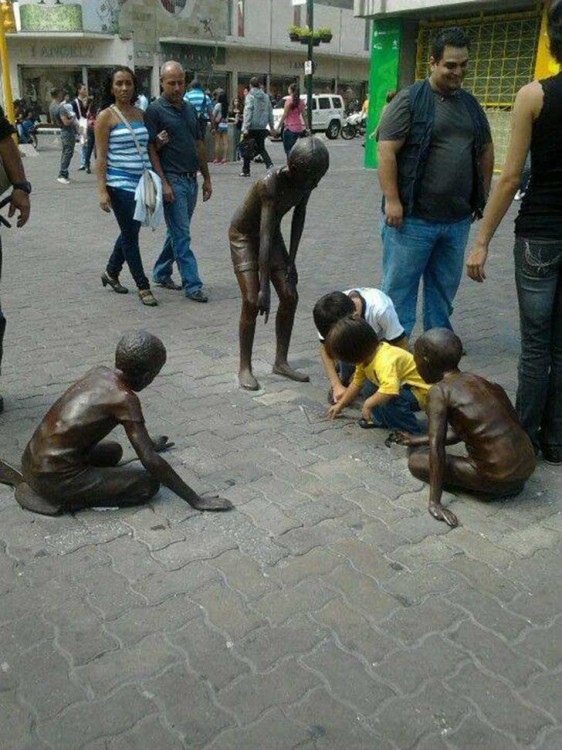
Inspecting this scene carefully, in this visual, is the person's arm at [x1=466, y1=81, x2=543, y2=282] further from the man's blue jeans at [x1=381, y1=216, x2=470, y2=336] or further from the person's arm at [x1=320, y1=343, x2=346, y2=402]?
the person's arm at [x1=320, y1=343, x2=346, y2=402]

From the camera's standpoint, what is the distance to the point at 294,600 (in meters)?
2.67

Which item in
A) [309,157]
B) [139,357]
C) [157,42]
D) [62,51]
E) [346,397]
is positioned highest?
[157,42]

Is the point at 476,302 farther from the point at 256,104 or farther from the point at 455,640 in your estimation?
the point at 256,104

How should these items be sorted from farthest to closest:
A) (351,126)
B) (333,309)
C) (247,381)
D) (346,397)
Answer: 1. (351,126)
2. (247,381)
3. (346,397)
4. (333,309)

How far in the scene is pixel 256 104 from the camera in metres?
15.1

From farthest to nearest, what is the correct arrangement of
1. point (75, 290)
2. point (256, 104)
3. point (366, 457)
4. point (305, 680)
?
point (256, 104) → point (75, 290) → point (366, 457) → point (305, 680)

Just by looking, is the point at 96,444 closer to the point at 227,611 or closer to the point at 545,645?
the point at 227,611

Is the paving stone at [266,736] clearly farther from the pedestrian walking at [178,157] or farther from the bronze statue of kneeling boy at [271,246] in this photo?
the pedestrian walking at [178,157]

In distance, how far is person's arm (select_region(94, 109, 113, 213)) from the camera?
611 centimetres

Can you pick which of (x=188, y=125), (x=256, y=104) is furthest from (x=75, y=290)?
(x=256, y=104)

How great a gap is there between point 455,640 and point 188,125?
5.18m

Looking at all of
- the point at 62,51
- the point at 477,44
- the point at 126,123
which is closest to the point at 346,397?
the point at 126,123

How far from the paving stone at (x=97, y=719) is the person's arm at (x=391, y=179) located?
2952 millimetres

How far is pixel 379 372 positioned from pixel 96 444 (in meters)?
1.41
